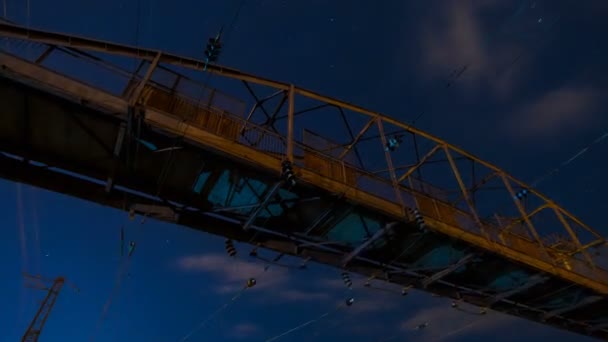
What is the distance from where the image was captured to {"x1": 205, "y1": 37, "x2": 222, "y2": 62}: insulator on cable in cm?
645

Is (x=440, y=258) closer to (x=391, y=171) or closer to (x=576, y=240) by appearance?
(x=391, y=171)

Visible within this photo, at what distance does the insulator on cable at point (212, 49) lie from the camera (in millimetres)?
6453

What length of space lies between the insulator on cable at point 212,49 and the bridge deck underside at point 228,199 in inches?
82.3

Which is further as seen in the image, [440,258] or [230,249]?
[440,258]

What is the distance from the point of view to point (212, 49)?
6504 mm

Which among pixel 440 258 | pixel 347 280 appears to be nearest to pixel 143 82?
pixel 347 280

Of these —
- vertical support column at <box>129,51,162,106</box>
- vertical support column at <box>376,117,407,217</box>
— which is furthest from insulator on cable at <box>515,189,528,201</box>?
vertical support column at <box>129,51,162,106</box>

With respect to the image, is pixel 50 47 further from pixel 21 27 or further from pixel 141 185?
pixel 141 185

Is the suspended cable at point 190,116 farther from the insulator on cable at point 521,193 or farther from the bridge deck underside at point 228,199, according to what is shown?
the insulator on cable at point 521,193

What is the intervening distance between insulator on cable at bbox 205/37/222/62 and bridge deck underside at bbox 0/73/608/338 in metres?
2.09

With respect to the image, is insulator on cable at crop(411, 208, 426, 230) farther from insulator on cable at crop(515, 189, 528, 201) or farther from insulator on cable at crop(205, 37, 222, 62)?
insulator on cable at crop(515, 189, 528, 201)

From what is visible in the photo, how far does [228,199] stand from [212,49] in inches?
174

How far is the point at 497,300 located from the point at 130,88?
16.0m

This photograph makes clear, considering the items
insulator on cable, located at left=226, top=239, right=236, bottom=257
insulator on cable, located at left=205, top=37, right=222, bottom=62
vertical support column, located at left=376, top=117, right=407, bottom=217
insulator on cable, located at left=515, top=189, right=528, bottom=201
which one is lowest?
insulator on cable, located at left=226, top=239, right=236, bottom=257
